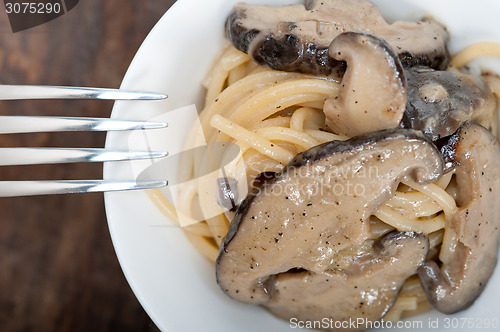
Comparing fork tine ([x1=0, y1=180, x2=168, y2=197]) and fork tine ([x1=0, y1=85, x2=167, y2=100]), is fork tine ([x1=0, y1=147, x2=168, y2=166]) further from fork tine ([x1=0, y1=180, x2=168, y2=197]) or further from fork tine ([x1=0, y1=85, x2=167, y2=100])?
fork tine ([x1=0, y1=85, x2=167, y2=100])

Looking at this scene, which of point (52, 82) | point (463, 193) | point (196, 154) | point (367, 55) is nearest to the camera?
point (367, 55)

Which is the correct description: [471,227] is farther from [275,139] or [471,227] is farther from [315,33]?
[315,33]

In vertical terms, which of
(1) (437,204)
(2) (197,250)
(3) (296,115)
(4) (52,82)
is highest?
(3) (296,115)

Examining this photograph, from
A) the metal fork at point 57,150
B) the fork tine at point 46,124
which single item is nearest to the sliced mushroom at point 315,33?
the metal fork at point 57,150

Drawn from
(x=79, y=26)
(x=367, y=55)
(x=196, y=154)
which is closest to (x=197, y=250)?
(x=196, y=154)

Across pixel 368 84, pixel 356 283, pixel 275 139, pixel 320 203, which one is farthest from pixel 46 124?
Result: pixel 356 283

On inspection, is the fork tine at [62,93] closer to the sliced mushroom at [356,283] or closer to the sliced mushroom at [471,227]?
the sliced mushroom at [356,283]

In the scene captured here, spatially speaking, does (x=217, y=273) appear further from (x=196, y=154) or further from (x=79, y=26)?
(x=79, y=26)
